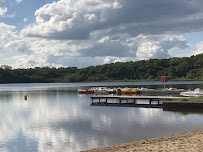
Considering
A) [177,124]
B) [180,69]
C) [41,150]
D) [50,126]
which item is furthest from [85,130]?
[180,69]

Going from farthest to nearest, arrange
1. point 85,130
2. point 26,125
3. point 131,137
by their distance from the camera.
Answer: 1. point 26,125
2. point 85,130
3. point 131,137

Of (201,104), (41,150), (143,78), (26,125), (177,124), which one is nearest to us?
(41,150)

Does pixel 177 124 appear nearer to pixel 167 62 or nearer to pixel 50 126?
pixel 50 126

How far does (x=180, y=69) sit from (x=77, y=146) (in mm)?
158166

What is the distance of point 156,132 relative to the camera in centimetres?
1973

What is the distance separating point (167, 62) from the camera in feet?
608

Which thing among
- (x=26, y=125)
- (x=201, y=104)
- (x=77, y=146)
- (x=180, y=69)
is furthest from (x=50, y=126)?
(x=180, y=69)

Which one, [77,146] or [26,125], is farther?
[26,125]

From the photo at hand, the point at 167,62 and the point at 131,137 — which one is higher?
the point at 167,62

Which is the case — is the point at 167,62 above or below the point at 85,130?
above

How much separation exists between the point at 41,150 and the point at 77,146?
1.98m

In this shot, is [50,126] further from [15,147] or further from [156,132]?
[156,132]

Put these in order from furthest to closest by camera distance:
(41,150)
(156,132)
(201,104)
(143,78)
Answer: (143,78), (201,104), (156,132), (41,150)

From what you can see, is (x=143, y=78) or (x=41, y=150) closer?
(x=41, y=150)
